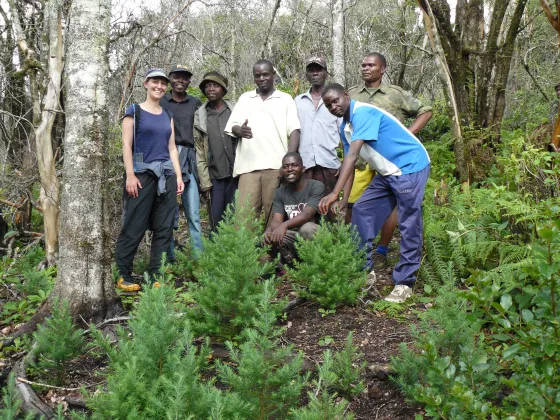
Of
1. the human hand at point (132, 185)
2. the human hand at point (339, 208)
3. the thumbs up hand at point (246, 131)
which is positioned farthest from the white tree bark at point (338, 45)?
the human hand at point (132, 185)

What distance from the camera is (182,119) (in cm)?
593

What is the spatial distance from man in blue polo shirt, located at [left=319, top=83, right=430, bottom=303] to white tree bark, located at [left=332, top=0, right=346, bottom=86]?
3699 millimetres

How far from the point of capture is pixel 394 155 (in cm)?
476

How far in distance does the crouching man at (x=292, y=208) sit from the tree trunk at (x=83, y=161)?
1.75m

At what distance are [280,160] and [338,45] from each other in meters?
3.51

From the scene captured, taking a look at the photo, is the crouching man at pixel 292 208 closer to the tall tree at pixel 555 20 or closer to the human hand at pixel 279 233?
the human hand at pixel 279 233

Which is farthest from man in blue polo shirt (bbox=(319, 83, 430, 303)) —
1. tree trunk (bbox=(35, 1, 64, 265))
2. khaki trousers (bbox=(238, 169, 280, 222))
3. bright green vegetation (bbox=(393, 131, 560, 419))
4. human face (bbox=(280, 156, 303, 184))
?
tree trunk (bbox=(35, 1, 64, 265))

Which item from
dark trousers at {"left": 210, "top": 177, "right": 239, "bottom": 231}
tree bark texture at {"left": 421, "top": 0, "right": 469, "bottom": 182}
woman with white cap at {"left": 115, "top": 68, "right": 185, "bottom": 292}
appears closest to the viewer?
woman with white cap at {"left": 115, "top": 68, "right": 185, "bottom": 292}

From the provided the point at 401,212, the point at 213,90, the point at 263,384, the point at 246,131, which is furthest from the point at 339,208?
the point at 263,384

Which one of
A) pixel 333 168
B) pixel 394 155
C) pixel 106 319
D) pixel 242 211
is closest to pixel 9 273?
pixel 106 319

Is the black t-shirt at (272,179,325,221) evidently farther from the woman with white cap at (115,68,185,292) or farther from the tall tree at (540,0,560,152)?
the tall tree at (540,0,560,152)

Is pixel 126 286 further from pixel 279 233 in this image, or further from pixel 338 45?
pixel 338 45

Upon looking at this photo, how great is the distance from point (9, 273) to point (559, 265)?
5.85 m

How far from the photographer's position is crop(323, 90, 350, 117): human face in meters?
4.62
